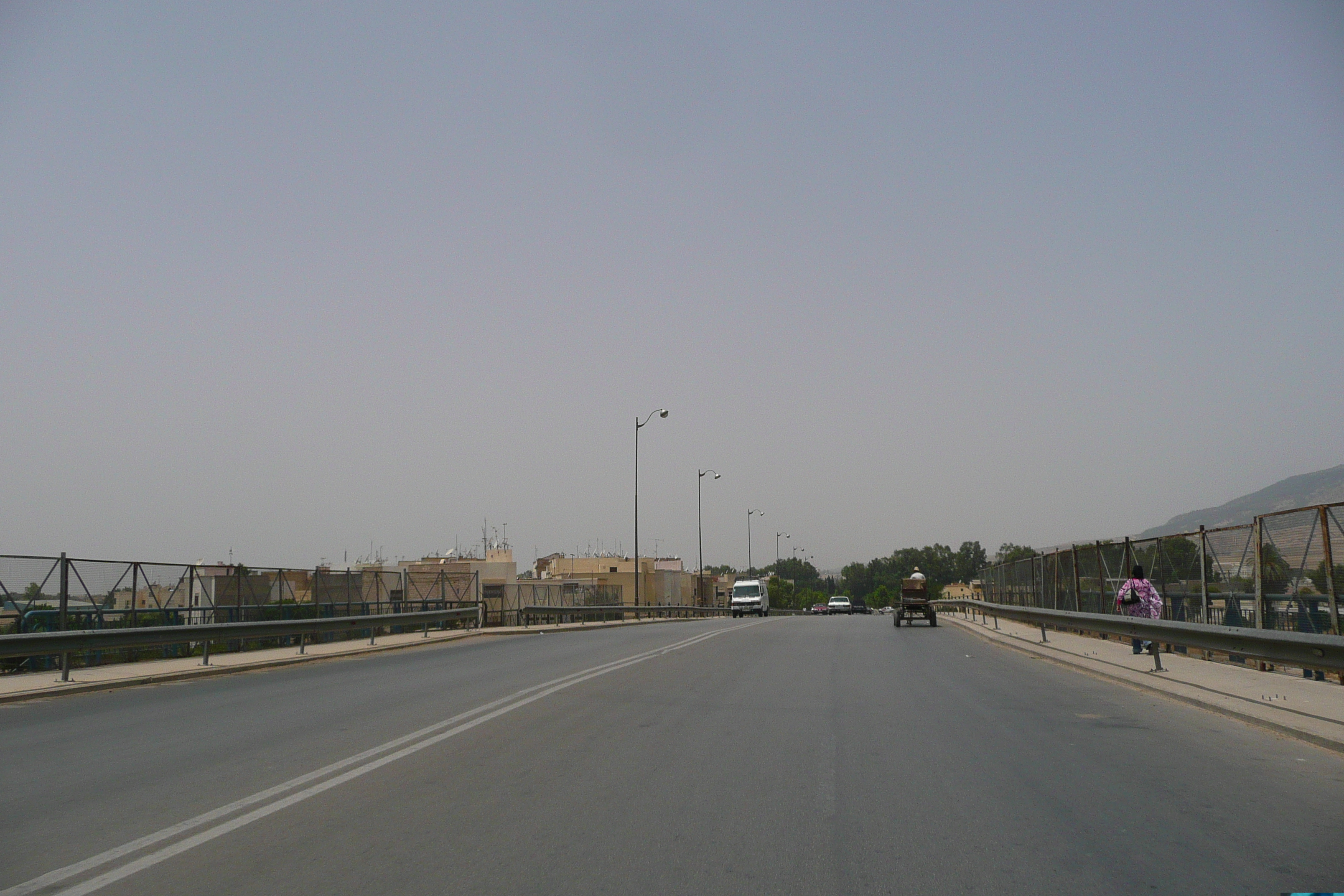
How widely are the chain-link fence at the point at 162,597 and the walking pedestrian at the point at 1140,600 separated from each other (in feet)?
60.7

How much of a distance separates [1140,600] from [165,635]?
57.0 ft

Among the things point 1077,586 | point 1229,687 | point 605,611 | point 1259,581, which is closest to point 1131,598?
point 1259,581

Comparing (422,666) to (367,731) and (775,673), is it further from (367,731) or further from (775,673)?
(367,731)

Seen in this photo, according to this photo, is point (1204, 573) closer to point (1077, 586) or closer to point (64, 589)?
point (1077, 586)

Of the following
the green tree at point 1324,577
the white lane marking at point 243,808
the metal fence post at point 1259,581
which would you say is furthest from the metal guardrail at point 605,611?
the green tree at point 1324,577

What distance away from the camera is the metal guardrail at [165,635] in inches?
592

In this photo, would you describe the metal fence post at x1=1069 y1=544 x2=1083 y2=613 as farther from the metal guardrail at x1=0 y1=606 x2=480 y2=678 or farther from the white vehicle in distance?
the white vehicle in distance

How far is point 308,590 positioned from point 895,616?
20.8 m

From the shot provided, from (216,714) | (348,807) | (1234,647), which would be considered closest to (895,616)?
(1234,647)

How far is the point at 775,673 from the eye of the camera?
17.3 metres

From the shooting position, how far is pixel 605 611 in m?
47.2

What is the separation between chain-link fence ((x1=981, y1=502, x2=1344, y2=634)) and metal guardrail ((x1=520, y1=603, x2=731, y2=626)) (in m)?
20.8

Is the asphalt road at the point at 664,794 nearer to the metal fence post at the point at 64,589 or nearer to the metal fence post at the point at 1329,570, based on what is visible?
the metal fence post at the point at 1329,570

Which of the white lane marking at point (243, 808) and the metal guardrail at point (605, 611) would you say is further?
the metal guardrail at point (605, 611)
